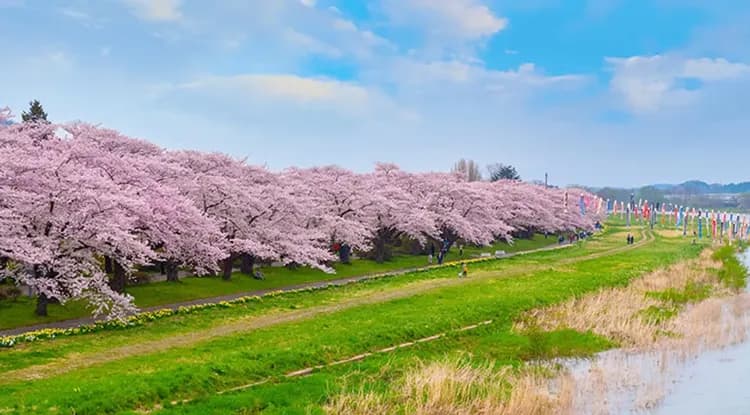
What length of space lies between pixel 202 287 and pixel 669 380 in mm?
25790

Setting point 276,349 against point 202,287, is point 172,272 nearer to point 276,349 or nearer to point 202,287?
point 202,287

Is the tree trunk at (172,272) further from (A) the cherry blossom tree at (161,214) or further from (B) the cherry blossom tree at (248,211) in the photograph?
(B) the cherry blossom tree at (248,211)

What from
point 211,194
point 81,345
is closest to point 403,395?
point 81,345

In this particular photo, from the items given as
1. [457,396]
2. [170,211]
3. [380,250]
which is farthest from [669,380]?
[380,250]

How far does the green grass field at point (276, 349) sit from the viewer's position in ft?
53.5

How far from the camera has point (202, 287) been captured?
36.7 meters

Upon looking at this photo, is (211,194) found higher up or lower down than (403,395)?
higher up

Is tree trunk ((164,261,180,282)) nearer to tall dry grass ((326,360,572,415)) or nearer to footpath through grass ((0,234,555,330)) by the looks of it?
footpath through grass ((0,234,555,330))

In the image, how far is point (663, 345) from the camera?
25.4m

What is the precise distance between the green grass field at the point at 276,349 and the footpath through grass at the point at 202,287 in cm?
416

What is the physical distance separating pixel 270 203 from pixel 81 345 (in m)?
21.2

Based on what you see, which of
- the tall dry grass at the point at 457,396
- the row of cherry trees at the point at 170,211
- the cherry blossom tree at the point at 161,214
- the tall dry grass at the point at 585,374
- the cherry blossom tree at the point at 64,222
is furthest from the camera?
the cherry blossom tree at the point at 161,214

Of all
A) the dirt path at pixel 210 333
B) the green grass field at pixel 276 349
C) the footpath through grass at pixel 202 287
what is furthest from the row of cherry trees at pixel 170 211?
the green grass field at pixel 276 349

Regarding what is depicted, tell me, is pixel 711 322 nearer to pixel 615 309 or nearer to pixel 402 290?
pixel 615 309
